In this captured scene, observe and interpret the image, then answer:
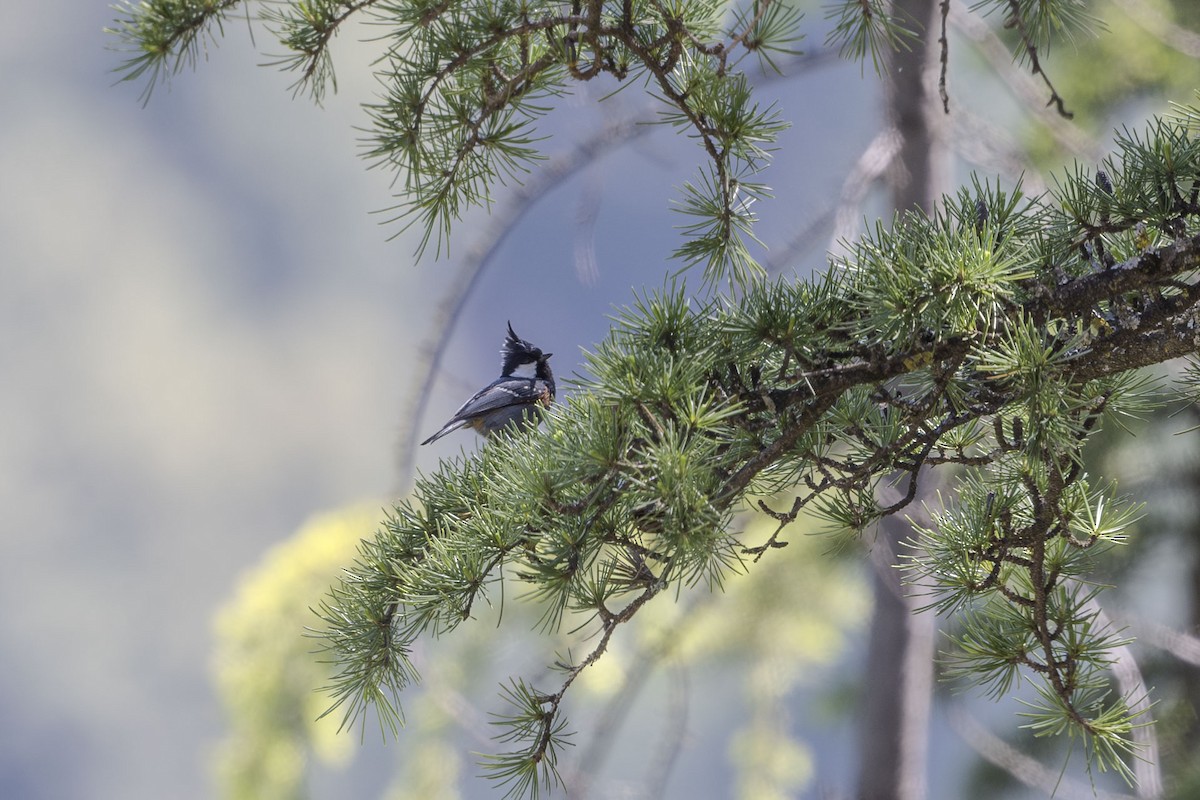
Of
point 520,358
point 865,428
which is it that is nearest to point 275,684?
point 520,358

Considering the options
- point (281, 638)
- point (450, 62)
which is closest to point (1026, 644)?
point (450, 62)

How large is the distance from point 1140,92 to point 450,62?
3.39m

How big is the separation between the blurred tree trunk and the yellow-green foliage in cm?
143

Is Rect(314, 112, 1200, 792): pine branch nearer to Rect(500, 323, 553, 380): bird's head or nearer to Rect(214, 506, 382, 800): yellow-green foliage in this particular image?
Rect(500, 323, 553, 380): bird's head

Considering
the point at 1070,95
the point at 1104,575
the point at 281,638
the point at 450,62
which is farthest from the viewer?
the point at 1070,95

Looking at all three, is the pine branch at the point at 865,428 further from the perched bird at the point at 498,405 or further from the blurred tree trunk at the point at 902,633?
the blurred tree trunk at the point at 902,633

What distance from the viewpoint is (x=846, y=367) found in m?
0.96

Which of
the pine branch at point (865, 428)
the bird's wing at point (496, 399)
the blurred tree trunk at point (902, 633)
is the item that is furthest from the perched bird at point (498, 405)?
the blurred tree trunk at point (902, 633)

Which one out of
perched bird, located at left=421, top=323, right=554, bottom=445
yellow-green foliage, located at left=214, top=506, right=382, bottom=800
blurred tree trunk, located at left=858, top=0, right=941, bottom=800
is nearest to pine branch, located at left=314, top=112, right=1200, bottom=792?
perched bird, located at left=421, top=323, right=554, bottom=445

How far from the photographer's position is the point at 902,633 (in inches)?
100

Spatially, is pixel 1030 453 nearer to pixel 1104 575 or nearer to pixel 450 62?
pixel 450 62

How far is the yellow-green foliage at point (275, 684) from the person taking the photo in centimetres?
296

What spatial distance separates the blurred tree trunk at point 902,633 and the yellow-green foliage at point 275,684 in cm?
143

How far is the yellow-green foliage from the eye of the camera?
2.96 metres
